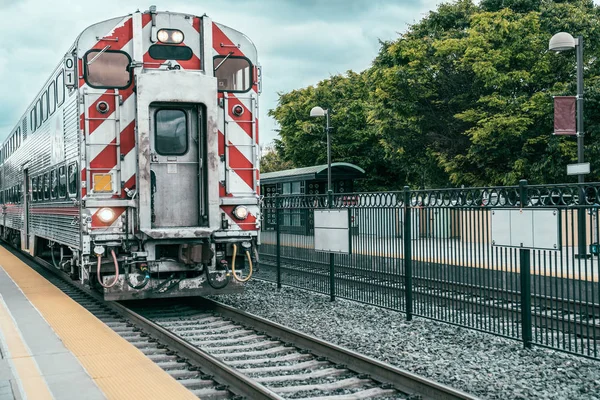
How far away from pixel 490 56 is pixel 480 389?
2563cm

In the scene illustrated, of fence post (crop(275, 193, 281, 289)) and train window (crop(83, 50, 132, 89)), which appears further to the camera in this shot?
fence post (crop(275, 193, 281, 289))

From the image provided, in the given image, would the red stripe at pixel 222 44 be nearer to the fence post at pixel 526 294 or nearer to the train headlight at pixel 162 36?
the train headlight at pixel 162 36

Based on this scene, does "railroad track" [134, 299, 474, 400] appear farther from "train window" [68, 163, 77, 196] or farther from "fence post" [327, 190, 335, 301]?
"train window" [68, 163, 77, 196]

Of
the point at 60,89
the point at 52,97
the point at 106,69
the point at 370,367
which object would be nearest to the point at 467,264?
the point at 370,367

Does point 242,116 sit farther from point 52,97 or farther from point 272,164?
point 272,164

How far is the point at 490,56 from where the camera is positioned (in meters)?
29.9

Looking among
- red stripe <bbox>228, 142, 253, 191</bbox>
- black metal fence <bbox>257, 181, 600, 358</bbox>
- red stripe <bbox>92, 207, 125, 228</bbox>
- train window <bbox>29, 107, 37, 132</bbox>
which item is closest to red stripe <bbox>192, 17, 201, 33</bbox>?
red stripe <bbox>228, 142, 253, 191</bbox>

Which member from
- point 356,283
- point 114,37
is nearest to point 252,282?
point 356,283

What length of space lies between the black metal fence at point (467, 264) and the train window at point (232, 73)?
2432mm

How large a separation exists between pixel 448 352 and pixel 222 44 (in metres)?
5.96

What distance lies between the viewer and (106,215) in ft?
33.2

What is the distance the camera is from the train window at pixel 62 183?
→ 11727 mm

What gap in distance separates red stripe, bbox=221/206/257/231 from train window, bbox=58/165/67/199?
9.51 feet

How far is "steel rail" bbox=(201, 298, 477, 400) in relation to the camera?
5.85 metres
